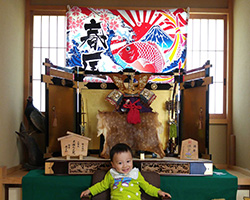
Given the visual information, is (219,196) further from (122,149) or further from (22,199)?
(22,199)

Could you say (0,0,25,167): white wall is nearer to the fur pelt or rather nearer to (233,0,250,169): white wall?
the fur pelt

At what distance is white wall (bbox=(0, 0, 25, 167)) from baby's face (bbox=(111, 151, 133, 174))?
1422 millimetres

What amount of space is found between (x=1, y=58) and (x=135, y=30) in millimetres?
1833

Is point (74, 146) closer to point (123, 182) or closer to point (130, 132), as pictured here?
point (130, 132)

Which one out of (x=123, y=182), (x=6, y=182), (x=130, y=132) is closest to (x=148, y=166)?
(x=130, y=132)

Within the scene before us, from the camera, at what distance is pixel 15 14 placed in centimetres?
401

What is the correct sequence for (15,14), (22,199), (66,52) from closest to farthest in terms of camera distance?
(22,199) → (15,14) → (66,52)

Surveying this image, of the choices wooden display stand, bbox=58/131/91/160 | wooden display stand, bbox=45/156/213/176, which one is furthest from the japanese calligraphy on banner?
wooden display stand, bbox=45/156/213/176

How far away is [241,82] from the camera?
4074mm

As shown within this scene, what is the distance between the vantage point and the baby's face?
291 centimetres

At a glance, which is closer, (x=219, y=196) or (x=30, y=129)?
(x=219, y=196)

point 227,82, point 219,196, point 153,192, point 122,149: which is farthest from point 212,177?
point 227,82

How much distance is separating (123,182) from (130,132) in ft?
2.87

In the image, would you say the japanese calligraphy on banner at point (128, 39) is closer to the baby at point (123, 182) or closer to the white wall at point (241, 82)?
the white wall at point (241, 82)
